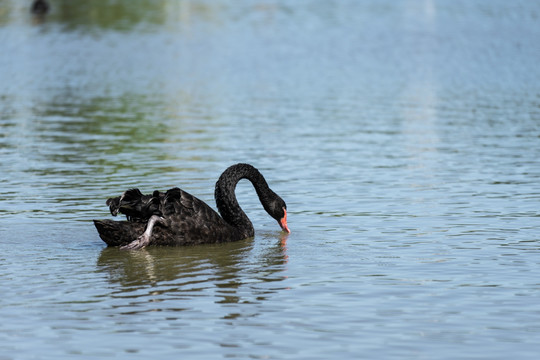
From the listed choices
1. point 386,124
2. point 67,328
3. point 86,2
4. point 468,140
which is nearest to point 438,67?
point 386,124

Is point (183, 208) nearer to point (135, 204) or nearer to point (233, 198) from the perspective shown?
point (135, 204)

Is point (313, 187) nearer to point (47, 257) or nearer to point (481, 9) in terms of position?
point (47, 257)

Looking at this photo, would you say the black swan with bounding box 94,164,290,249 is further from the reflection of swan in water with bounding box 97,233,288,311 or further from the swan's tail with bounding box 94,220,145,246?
the reflection of swan in water with bounding box 97,233,288,311

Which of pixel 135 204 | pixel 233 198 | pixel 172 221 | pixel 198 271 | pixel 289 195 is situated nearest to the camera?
pixel 198 271

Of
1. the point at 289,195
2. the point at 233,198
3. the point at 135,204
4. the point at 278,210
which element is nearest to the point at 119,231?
the point at 135,204

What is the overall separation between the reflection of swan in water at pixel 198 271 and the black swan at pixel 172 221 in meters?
0.12

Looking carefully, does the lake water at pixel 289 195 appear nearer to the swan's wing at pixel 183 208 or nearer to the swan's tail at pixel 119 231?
the swan's tail at pixel 119 231

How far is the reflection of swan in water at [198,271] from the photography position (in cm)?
995

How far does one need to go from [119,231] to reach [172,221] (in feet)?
Result: 1.97

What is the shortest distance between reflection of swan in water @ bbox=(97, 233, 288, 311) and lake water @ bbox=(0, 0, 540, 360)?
0.04 m

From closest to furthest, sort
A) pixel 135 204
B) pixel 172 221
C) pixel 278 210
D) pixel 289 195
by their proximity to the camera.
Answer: pixel 135 204 → pixel 172 221 → pixel 278 210 → pixel 289 195

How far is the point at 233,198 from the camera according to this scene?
41.9 feet

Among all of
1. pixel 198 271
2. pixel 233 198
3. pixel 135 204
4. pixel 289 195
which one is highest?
pixel 135 204

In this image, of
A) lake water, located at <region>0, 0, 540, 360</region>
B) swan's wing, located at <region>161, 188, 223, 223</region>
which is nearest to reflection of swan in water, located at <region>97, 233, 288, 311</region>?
lake water, located at <region>0, 0, 540, 360</region>
